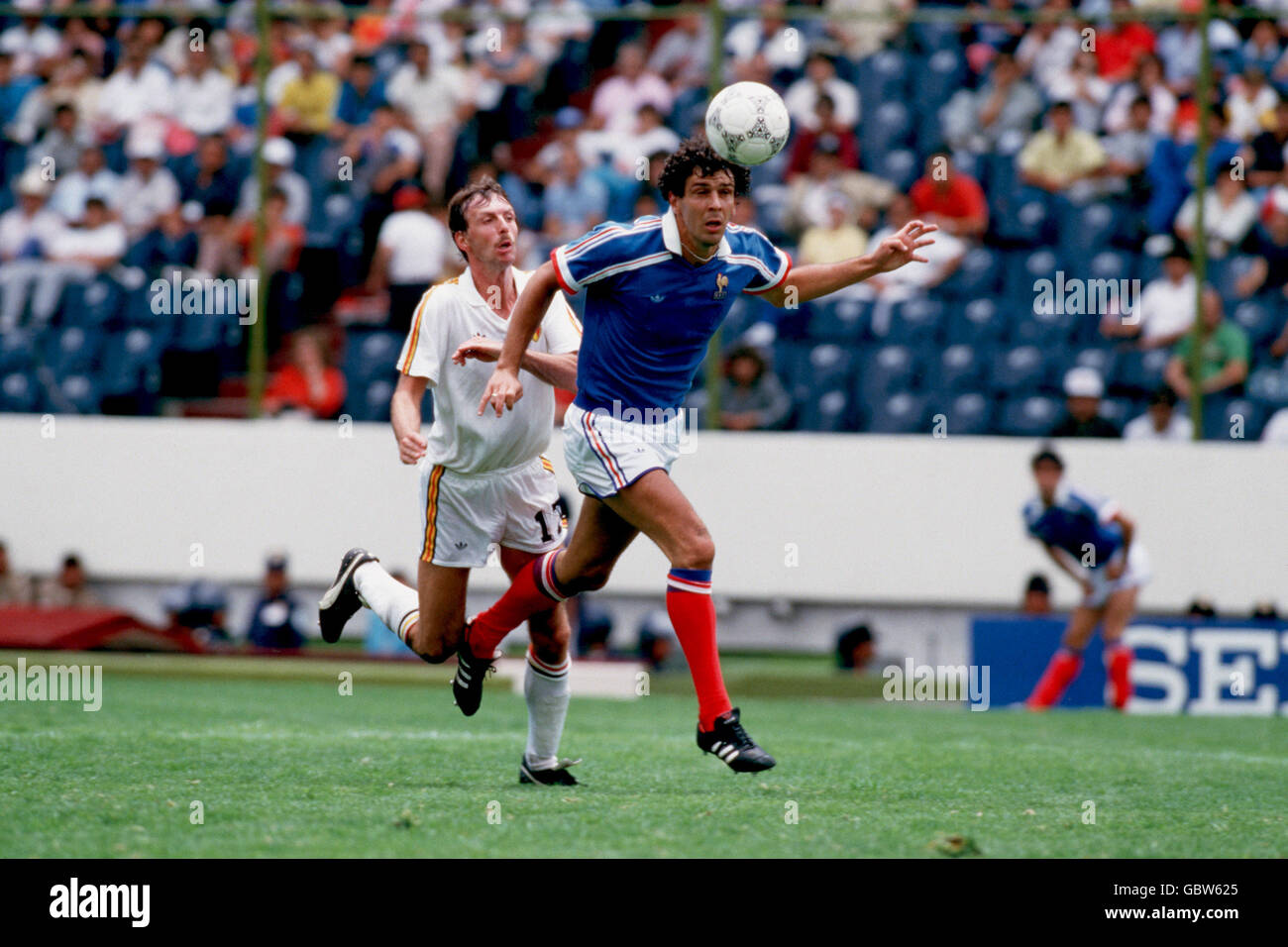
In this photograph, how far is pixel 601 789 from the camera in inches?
272

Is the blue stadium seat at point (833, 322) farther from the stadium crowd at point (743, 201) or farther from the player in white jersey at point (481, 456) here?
the player in white jersey at point (481, 456)

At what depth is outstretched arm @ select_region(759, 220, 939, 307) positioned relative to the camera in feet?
22.1

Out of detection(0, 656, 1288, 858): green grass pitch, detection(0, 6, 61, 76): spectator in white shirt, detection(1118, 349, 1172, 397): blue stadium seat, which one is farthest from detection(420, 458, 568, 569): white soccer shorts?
detection(0, 6, 61, 76): spectator in white shirt

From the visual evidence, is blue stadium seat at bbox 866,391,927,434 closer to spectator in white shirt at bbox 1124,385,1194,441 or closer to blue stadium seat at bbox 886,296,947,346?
blue stadium seat at bbox 886,296,947,346

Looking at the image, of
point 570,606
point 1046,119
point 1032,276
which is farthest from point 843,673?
Answer: point 1046,119

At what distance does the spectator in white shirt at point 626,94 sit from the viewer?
15352 mm

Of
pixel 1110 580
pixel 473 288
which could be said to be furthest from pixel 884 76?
pixel 473 288

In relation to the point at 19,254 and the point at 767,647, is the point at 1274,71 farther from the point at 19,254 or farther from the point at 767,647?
the point at 19,254

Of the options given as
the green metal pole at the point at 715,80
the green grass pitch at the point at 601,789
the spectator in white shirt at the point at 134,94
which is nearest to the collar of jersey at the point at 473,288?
the green grass pitch at the point at 601,789

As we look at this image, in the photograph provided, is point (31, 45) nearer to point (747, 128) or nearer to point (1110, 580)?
point (1110, 580)

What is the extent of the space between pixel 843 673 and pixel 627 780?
7099mm

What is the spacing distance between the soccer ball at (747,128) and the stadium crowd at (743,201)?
25.3 feet

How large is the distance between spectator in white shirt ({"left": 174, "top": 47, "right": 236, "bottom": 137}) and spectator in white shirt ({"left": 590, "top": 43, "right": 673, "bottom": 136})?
328 centimetres

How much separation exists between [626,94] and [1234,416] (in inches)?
227
